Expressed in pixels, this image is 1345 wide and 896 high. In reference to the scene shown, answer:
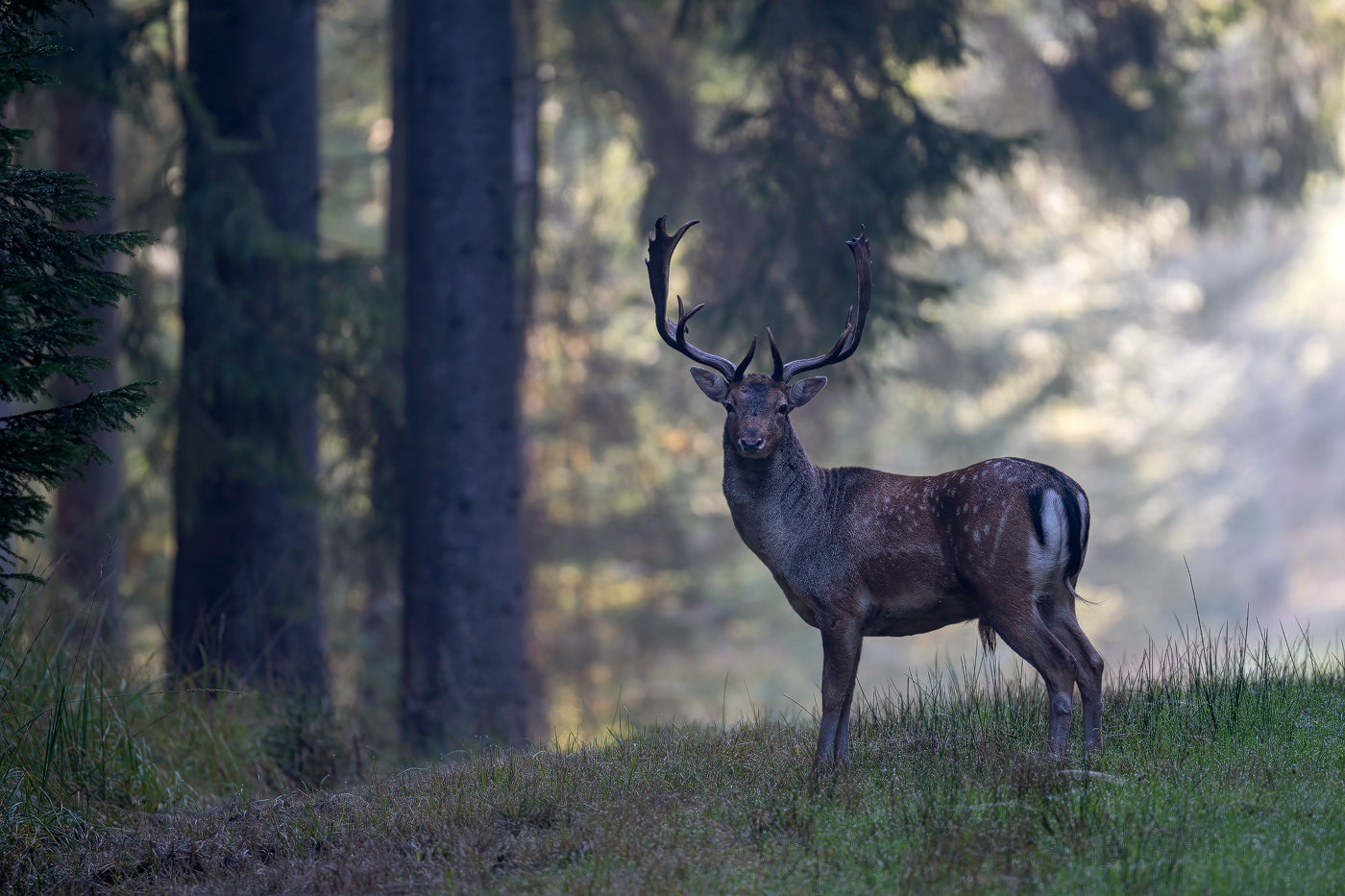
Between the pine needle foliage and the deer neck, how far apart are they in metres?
2.64

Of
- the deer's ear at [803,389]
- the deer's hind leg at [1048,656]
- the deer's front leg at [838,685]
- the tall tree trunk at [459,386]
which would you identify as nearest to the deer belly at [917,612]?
the deer's front leg at [838,685]

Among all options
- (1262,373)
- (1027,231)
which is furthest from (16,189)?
(1262,373)

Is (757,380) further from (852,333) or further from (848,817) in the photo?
(848,817)

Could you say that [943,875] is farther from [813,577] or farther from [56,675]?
[56,675]

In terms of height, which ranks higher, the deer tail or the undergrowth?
the deer tail

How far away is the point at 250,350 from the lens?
28.7ft

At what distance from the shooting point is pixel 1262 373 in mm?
31984

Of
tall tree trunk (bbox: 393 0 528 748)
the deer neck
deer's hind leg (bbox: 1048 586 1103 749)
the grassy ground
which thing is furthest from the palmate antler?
tall tree trunk (bbox: 393 0 528 748)

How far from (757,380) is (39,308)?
3.11 m

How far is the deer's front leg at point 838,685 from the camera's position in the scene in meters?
5.03

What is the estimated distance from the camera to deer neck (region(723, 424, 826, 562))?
215 inches

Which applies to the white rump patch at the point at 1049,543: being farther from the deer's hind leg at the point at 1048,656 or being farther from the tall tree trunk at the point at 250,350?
the tall tree trunk at the point at 250,350

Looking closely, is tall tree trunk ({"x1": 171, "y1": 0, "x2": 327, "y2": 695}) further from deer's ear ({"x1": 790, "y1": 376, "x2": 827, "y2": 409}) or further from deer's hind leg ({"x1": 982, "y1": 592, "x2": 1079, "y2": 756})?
deer's hind leg ({"x1": 982, "y1": 592, "x2": 1079, "y2": 756})

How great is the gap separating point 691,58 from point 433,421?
8.46m
